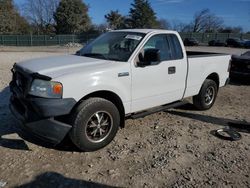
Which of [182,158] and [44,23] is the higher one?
[44,23]

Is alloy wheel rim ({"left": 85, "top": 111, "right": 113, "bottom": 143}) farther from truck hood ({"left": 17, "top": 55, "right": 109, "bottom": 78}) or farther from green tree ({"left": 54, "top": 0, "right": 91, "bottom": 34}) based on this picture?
green tree ({"left": 54, "top": 0, "right": 91, "bottom": 34})

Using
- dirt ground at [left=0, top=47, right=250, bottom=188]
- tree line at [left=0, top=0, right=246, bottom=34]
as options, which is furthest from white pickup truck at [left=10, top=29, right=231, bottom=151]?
tree line at [left=0, top=0, right=246, bottom=34]

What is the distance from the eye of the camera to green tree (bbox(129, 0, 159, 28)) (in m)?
58.5

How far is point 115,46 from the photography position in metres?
5.04

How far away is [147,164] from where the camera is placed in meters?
4.02

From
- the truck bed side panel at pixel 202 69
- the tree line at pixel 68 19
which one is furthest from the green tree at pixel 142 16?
the truck bed side panel at pixel 202 69

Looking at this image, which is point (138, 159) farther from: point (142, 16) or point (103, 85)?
point (142, 16)

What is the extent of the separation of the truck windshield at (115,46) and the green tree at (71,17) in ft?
164

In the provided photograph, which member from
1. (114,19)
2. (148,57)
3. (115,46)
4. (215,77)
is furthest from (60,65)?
(114,19)

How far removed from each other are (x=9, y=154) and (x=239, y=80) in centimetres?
934

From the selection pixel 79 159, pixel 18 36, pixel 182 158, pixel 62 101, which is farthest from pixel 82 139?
pixel 18 36

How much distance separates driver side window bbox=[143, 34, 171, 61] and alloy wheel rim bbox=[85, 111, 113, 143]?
155 cm

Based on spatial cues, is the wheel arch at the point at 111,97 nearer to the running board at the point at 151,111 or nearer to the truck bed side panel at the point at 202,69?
the running board at the point at 151,111

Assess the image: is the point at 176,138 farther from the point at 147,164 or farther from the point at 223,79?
the point at 223,79
